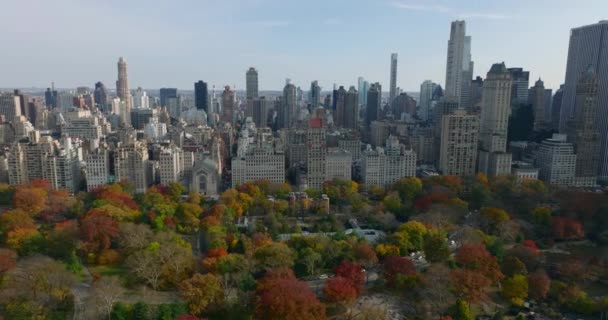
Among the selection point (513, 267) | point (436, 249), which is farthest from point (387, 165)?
point (513, 267)

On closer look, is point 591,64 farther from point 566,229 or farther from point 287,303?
point 287,303

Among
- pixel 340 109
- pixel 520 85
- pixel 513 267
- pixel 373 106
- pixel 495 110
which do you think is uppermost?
pixel 520 85

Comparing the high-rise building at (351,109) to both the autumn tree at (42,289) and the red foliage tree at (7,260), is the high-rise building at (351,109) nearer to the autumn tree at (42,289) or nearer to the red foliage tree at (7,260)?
the red foliage tree at (7,260)

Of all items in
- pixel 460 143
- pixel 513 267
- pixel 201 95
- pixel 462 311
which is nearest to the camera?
pixel 462 311

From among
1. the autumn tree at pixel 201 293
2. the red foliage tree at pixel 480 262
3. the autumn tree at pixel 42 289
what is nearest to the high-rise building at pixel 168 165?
the autumn tree at pixel 42 289

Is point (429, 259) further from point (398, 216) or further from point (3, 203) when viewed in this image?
point (3, 203)

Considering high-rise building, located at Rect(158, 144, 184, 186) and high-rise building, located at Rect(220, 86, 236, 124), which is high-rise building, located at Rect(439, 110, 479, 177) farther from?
high-rise building, located at Rect(220, 86, 236, 124)

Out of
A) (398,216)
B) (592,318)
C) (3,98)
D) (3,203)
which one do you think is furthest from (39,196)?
(3,98)
